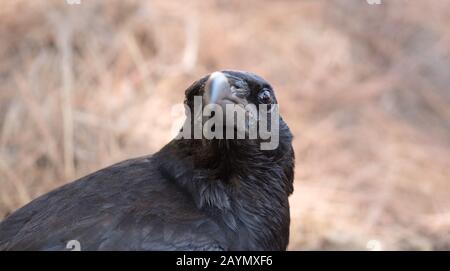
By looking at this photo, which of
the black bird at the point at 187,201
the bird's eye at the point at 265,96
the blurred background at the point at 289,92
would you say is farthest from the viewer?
the blurred background at the point at 289,92

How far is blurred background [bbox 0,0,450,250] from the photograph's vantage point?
6.23 m

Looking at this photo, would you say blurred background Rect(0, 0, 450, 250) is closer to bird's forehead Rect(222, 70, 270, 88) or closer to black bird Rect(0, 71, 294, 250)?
black bird Rect(0, 71, 294, 250)

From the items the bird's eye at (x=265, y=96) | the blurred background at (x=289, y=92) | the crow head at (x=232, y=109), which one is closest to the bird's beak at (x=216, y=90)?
the crow head at (x=232, y=109)

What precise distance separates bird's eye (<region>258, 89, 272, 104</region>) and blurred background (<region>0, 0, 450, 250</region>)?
2.93 metres

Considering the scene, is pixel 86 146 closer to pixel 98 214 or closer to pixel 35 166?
pixel 35 166

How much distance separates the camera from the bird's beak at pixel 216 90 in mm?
2859

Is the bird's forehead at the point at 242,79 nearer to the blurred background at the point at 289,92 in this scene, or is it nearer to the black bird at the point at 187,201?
the black bird at the point at 187,201

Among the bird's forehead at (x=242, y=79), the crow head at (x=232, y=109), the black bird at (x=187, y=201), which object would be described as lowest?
the black bird at (x=187, y=201)

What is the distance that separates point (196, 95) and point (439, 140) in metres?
5.01

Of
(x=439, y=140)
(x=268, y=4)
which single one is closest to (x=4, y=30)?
(x=268, y=4)

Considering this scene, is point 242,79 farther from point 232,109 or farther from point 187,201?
point 187,201

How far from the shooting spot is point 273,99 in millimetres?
3221

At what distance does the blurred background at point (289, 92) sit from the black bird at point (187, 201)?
278 cm

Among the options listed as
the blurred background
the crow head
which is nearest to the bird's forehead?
the crow head
